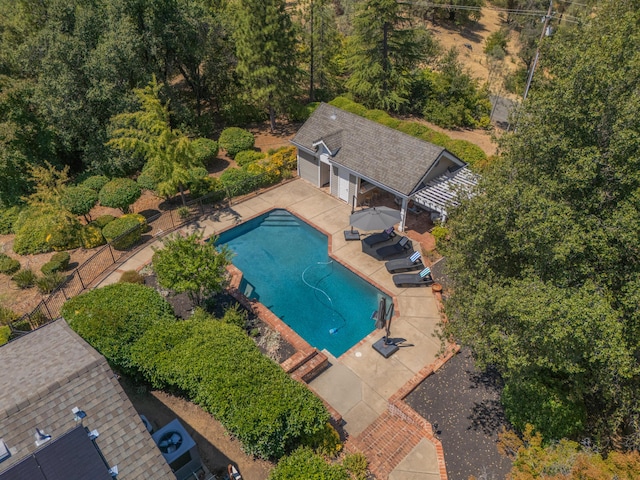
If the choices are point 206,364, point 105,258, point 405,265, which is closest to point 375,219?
point 405,265

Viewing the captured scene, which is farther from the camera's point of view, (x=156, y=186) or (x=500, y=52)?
(x=500, y=52)

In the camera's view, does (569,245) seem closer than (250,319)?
Yes

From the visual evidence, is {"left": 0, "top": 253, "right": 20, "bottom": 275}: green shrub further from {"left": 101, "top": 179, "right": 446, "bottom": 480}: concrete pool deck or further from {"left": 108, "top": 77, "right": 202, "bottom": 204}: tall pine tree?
{"left": 108, "top": 77, "right": 202, "bottom": 204}: tall pine tree

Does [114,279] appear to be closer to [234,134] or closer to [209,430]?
[209,430]

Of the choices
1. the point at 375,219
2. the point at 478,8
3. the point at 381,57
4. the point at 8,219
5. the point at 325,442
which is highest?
the point at 478,8

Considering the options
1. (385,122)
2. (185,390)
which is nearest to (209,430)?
(185,390)

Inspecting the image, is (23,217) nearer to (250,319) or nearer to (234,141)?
(234,141)

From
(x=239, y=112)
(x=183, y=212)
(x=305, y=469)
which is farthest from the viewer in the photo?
(x=239, y=112)
